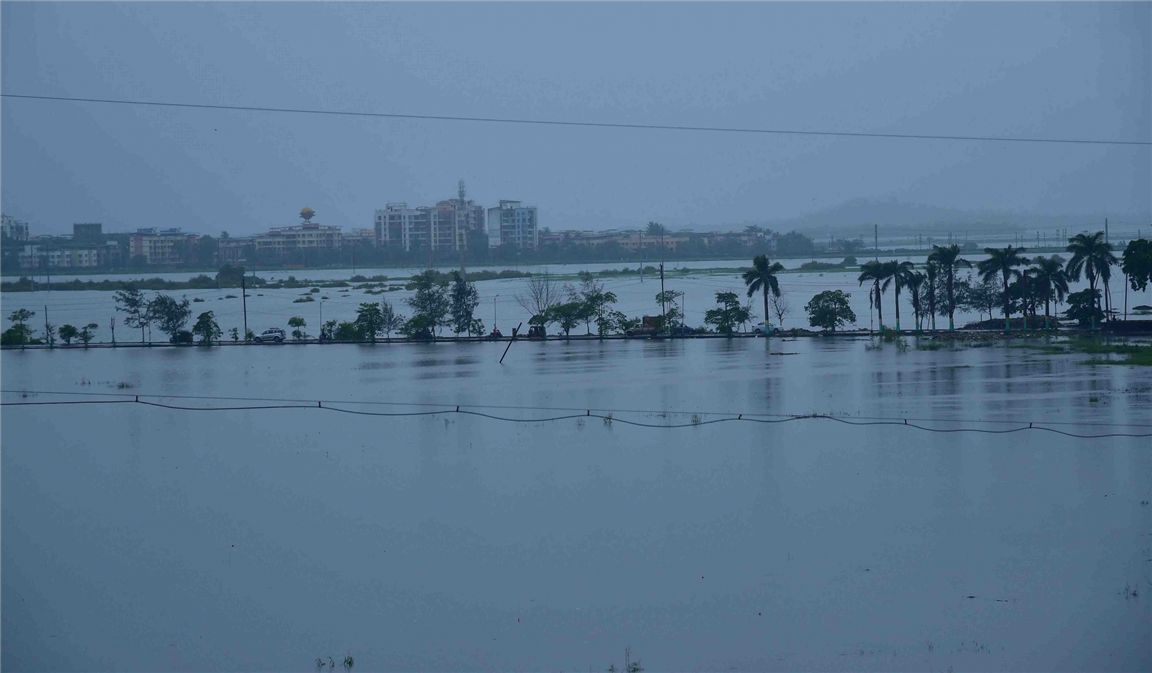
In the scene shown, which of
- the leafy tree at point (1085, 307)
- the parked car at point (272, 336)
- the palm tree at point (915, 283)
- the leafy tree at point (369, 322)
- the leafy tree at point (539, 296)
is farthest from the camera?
the leafy tree at point (539, 296)

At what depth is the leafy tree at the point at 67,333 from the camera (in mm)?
21531

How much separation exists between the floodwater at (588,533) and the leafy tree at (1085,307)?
11706mm

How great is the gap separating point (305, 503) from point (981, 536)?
14.2ft

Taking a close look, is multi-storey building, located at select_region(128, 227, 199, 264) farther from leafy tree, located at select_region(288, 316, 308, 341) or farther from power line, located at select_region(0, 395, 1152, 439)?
power line, located at select_region(0, 395, 1152, 439)

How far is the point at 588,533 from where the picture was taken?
5.69m

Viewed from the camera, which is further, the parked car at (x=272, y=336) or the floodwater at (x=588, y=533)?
the parked car at (x=272, y=336)

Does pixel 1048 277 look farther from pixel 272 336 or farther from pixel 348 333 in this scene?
pixel 272 336

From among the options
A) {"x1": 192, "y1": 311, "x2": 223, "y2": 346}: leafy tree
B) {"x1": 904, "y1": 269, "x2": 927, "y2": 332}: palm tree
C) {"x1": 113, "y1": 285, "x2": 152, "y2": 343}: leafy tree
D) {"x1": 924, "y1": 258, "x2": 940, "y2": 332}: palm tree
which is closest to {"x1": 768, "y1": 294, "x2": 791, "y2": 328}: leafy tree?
{"x1": 904, "y1": 269, "x2": 927, "y2": 332}: palm tree

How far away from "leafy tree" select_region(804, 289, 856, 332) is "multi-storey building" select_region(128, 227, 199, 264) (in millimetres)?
16372

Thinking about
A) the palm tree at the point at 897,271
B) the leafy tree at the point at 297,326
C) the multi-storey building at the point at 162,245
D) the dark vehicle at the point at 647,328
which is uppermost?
the multi-storey building at the point at 162,245

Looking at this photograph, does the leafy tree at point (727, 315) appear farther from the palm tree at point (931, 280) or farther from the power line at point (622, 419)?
the power line at point (622, 419)

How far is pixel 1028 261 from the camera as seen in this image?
24.1 metres

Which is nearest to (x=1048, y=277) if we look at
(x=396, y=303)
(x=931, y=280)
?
(x=931, y=280)

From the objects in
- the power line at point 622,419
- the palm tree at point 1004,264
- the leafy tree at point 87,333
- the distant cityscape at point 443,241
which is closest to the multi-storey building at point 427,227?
the distant cityscape at point 443,241
